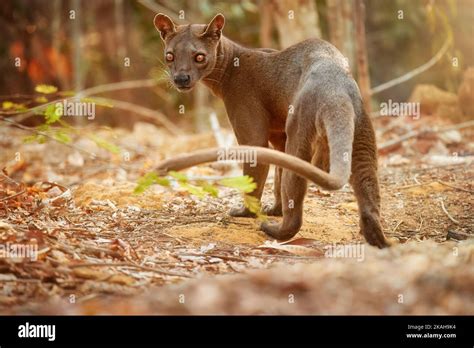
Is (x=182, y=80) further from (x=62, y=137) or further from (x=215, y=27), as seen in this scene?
(x=62, y=137)

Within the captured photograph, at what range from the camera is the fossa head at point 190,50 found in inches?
240

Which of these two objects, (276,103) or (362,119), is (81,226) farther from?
(362,119)

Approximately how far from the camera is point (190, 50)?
6156 millimetres

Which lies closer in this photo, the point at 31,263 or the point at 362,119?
the point at 31,263

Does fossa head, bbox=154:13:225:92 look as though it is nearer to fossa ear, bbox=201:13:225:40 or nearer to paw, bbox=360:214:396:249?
fossa ear, bbox=201:13:225:40

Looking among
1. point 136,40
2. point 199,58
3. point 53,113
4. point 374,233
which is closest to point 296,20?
point 199,58

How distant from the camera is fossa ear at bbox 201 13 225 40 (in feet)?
20.4

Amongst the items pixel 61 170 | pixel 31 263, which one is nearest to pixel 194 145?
pixel 61 170
